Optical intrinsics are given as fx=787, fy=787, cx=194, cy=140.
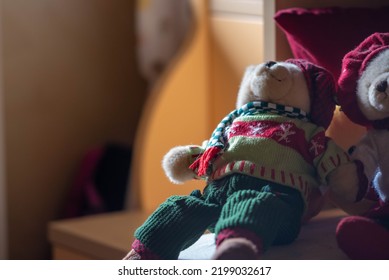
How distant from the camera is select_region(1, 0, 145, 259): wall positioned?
1626 millimetres

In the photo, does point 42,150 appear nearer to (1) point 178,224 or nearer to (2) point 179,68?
(2) point 179,68

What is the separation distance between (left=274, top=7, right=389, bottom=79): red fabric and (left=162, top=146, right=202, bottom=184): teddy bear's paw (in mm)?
144

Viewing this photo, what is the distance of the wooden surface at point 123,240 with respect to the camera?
0.62 metres

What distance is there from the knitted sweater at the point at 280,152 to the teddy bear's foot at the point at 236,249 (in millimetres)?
82

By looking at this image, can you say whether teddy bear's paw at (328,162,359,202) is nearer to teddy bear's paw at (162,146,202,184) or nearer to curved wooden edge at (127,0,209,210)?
teddy bear's paw at (162,146,202,184)

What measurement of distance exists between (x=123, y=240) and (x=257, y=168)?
570 mm

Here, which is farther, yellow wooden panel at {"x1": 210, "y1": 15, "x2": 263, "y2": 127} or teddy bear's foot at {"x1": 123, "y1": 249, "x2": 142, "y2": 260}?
yellow wooden panel at {"x1": 210, "y1": 15, "x2": 263, "y2": 127}

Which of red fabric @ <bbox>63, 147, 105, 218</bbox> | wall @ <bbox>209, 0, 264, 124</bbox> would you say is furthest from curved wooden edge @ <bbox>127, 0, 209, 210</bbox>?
red fabric @ <bbox>63, 147, 105, 218</bbox>

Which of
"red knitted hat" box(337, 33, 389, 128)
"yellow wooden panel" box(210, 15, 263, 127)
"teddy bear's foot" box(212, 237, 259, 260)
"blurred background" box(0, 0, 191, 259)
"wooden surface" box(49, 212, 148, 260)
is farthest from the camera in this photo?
"blurred background" box(0, 0, 191, 259)

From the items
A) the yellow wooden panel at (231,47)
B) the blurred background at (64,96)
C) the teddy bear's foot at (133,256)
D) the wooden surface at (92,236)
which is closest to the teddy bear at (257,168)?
the teddy bear's foot at (133,256)

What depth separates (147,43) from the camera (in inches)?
65.4

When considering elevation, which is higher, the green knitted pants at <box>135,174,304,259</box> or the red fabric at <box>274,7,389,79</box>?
the red fabric at <box>274,7,389,79</box>

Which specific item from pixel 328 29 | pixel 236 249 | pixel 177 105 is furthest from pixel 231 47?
pixel 236 249

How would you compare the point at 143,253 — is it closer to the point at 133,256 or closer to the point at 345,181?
the point at 133,256
